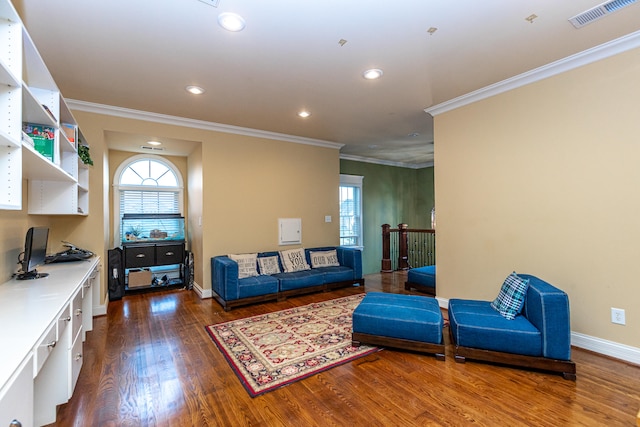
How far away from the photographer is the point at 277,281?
14.8 feet

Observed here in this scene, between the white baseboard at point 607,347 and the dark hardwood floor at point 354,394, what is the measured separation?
71 mm

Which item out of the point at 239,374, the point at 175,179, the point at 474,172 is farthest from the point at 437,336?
the point at 175,179

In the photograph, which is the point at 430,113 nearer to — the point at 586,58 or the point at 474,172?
the point at 474,172

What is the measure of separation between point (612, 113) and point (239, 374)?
4.00 metres

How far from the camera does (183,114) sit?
4207 millimetres

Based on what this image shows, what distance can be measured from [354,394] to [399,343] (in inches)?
31.1

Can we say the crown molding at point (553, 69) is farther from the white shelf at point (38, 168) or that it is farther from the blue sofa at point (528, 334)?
the white shelf at point (38, 168)

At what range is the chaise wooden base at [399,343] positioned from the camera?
2.67m

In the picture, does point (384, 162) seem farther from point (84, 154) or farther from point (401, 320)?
point (84, 154)

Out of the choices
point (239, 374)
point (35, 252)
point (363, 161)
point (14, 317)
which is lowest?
point (239, 374)

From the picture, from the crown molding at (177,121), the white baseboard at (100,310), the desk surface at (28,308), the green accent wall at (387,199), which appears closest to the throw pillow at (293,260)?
the crown molding at (177,121)

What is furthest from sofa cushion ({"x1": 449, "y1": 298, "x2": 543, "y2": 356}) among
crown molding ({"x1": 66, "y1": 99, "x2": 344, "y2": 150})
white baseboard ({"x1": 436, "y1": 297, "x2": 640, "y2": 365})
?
crown molding ({"x1": 66, "y1": 99, "x2": 344, "y2": 150})

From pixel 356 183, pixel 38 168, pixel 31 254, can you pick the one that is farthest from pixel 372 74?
pixel 356 183

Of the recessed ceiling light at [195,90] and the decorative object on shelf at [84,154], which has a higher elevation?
the recessed ceiling light at [195,90]
